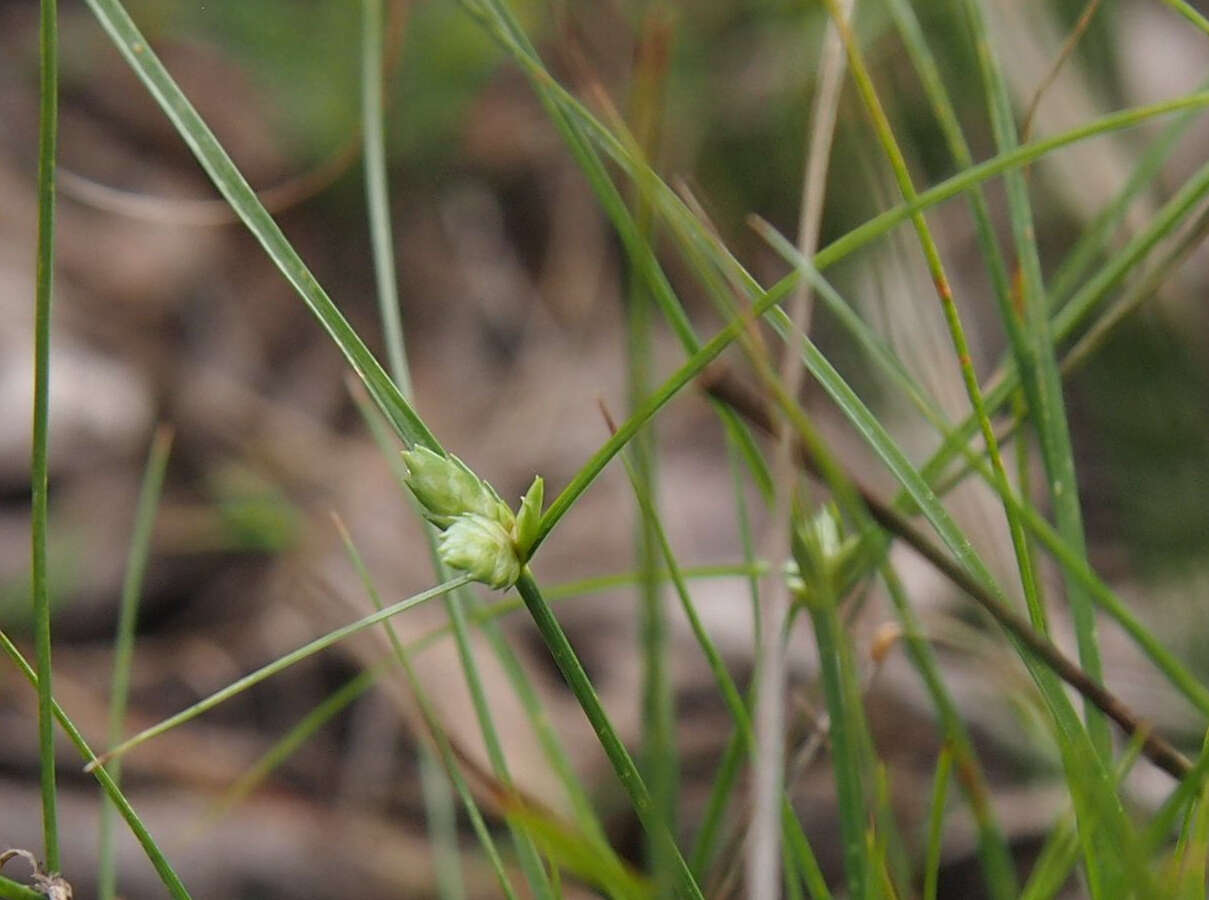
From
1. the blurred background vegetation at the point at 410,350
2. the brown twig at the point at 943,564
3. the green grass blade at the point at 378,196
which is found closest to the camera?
the brown twig at the point at 943,564

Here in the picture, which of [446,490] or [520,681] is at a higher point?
[446,490]

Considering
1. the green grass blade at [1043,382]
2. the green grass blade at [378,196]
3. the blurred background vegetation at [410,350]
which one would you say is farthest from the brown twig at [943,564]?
the blurred background vegetation at [410,350]

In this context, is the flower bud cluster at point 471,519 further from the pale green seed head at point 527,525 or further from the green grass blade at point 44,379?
the green grass blade at point 44,379

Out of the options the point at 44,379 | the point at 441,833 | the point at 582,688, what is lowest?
the point at 441,833

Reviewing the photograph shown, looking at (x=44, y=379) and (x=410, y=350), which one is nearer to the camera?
(x=44, y=379)

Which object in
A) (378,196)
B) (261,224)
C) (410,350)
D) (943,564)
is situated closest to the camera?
(943,564)

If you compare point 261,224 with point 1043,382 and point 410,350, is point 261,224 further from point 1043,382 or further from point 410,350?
point 410,350

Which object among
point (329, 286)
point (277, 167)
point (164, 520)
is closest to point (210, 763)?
point (164, 520)

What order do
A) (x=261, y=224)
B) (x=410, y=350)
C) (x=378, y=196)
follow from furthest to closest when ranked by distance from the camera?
(x=410, y=350) < (x=378, y=196) < (x=261, y=224)

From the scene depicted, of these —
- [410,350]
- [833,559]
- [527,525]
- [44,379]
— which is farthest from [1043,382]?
[410,350]
